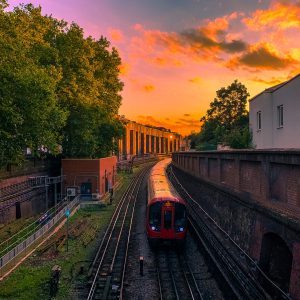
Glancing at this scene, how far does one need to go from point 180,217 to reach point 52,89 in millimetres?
12492

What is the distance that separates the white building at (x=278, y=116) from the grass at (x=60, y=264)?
14031mm

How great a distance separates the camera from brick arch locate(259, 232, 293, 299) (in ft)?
43.0

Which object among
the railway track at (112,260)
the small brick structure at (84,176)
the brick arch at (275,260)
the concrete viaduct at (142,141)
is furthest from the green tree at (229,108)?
the brick arch at (275,260)

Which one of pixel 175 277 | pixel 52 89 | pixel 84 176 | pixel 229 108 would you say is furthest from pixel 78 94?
pixel 229 108

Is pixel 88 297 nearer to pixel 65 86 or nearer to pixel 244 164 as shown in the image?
pixel 244 164

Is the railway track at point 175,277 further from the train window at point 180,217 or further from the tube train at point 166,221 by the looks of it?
the train window at point 180,217

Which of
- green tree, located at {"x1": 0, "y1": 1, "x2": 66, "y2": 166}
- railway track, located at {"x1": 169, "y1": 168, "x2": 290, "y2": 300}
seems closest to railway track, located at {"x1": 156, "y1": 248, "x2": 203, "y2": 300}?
railway track, located at {"x1": 169, "y1": 168, "x2": 290, "y2": 300}

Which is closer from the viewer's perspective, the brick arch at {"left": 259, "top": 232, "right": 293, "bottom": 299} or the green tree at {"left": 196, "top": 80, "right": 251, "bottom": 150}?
the brick arch at {"left": 259, "top": 232, "right": 293, "bottom": 299}

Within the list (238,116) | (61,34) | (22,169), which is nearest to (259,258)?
(22,169)

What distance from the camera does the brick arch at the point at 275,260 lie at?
13.1m

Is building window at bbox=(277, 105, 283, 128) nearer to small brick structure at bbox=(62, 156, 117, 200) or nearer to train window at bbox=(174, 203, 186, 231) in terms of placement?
train window at bbox=(174, 203, 186, 231)

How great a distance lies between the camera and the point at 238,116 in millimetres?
63188

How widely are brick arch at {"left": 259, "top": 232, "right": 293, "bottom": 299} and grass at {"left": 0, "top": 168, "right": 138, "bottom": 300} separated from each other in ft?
26.0

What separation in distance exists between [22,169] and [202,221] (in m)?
16.4
